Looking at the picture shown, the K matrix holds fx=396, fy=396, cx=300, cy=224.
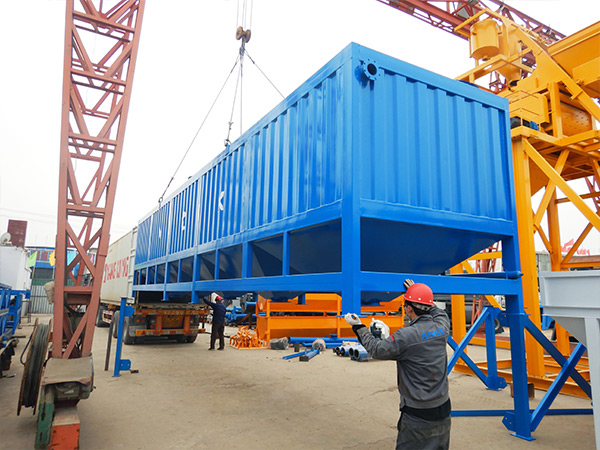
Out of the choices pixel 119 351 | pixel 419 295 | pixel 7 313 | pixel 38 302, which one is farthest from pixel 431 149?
pixel 38 302

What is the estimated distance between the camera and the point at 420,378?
Answer: 2.79 metres

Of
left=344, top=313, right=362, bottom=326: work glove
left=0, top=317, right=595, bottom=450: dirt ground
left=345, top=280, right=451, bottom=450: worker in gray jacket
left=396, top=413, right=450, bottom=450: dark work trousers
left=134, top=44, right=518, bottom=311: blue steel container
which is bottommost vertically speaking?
left=0, top=317, right=595, bottom=450: dirt ground

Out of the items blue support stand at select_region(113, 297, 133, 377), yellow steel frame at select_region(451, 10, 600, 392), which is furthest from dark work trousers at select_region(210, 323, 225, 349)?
yellow steel frame at select_region(451, 10, 600, 392)

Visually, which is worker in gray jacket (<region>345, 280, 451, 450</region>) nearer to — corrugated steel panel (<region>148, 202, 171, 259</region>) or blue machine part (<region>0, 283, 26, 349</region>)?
corrugated steel panel (<region>148, 202, 171, 259</region>)

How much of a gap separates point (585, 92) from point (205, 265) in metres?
7.10

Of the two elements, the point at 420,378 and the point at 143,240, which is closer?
the point at 420,378

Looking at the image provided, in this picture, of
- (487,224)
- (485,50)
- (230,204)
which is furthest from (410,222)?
(485,50)

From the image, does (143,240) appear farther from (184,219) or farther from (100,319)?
(100,319)

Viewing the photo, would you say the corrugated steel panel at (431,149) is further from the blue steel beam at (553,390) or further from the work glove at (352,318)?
the blue steel beam at (553,390)

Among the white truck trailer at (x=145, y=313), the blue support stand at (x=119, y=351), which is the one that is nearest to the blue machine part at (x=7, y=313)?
the blue support stand at (x=119, y=351)

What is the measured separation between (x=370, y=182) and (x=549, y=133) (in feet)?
19.0

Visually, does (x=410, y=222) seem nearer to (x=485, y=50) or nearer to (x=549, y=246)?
(x=549, y=246)

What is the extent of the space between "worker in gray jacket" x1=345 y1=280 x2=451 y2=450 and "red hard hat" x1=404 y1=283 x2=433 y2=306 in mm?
135

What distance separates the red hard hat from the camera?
9.64ft
